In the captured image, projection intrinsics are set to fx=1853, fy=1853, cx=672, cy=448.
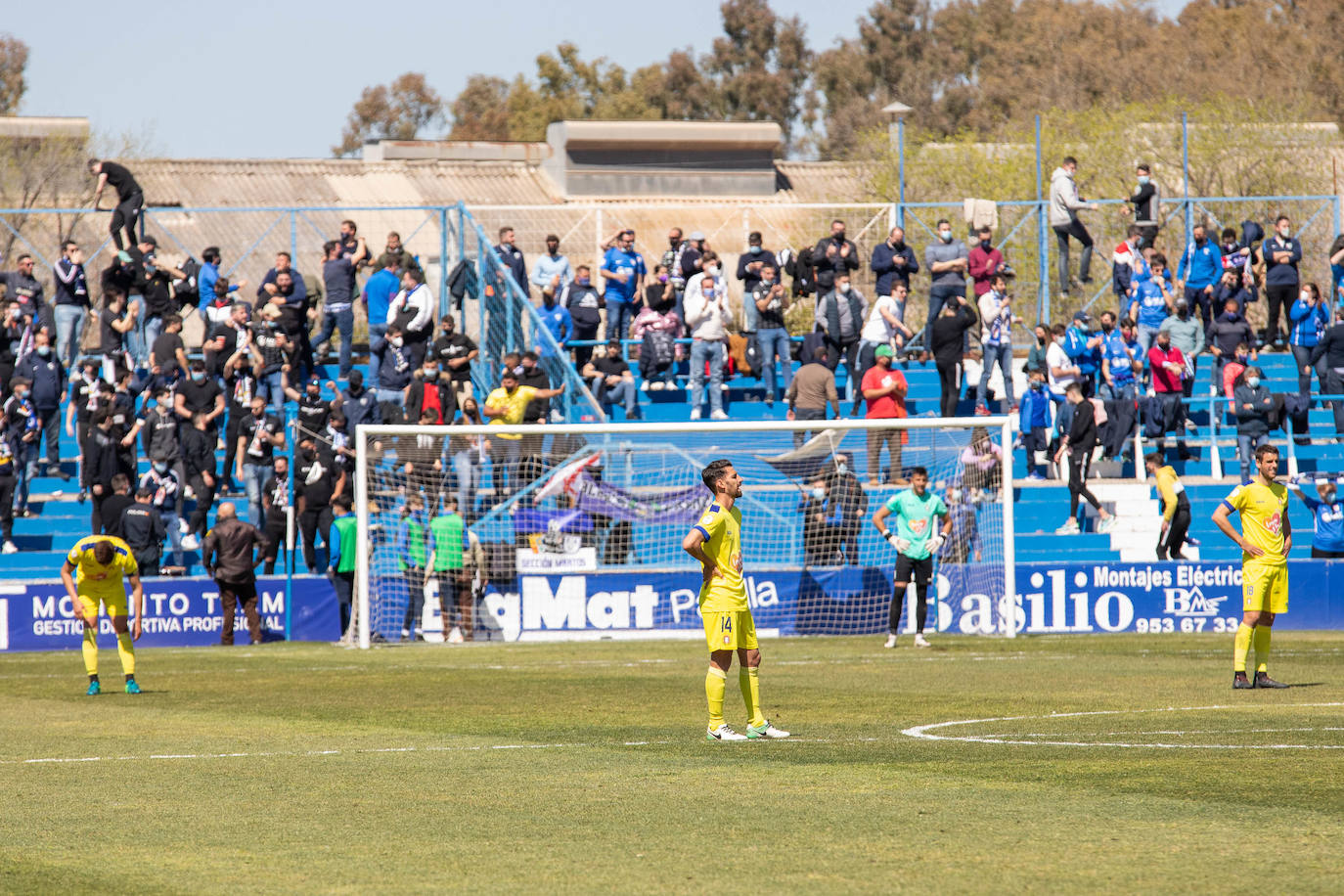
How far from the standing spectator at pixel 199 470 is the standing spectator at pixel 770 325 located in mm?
8521

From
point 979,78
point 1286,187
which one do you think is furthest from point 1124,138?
point 979,78

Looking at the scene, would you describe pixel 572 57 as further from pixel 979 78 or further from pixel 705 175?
pixel 705 175

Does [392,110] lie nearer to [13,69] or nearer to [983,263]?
[13,69]

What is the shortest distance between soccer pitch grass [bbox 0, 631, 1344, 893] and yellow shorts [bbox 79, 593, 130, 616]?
82 centimetres

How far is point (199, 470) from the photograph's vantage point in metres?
26.4

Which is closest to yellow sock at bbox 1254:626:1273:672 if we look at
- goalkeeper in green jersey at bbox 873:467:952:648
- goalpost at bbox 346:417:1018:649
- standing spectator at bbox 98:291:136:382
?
goalkeeper in green jersey at bbox 873:467:952:648

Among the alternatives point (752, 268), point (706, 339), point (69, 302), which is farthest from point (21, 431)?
point (752, 268)

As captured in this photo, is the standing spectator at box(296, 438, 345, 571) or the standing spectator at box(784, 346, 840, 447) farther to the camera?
the standing spectator at box(784, 346, 840, 447)

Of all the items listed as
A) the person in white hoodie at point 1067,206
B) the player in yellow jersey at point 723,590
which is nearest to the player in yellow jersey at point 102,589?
the player in yellow jersey at point 723,590

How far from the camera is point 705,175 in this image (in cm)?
5656

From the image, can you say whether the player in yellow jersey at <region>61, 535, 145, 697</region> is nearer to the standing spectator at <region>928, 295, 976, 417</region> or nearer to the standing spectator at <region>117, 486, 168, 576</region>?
the standing spectator at <region>117, 486, 168, 576</region>

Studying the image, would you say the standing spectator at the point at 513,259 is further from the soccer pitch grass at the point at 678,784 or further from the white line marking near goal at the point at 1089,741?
the white line marking near goal at the point at 1089,741

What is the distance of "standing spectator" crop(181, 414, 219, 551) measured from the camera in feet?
85.8

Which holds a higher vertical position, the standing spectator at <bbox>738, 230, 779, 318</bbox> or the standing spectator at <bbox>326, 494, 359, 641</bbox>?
the standing spectator at <bbox>738, 230, 779, 318</bbox>
